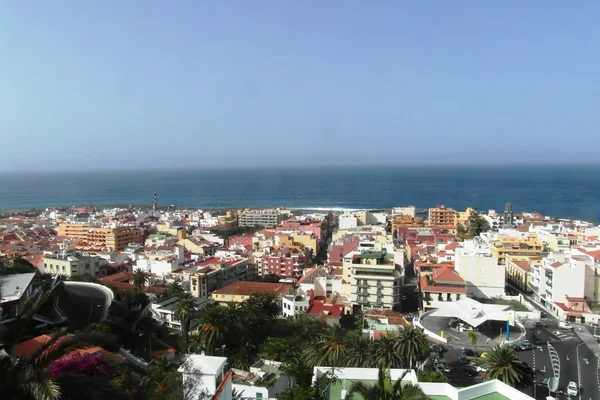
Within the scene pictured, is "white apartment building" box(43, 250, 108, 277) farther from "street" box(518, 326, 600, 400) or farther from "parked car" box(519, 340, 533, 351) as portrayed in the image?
"street" box(518, 326, 600, 400)

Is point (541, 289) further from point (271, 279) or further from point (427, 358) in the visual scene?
point (271, 279)

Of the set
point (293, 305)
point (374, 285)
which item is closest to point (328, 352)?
point (293, 305)

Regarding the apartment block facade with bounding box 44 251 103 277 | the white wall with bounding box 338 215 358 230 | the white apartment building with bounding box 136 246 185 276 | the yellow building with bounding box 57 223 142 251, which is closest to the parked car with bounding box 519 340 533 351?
the white apartment building with bounding box 136 246 185 276

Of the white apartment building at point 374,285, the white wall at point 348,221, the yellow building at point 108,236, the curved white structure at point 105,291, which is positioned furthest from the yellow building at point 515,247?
the yellow building at point 108,236

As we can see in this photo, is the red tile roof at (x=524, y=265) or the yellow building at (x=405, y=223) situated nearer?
the red tile roof at (x=524, y=265)

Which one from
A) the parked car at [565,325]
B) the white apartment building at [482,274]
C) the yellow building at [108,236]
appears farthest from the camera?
the yellow building at [108,236]

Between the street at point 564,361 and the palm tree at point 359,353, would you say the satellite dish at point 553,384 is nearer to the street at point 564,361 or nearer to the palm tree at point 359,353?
the street at point 564,361

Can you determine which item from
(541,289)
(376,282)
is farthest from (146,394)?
(541,289)
